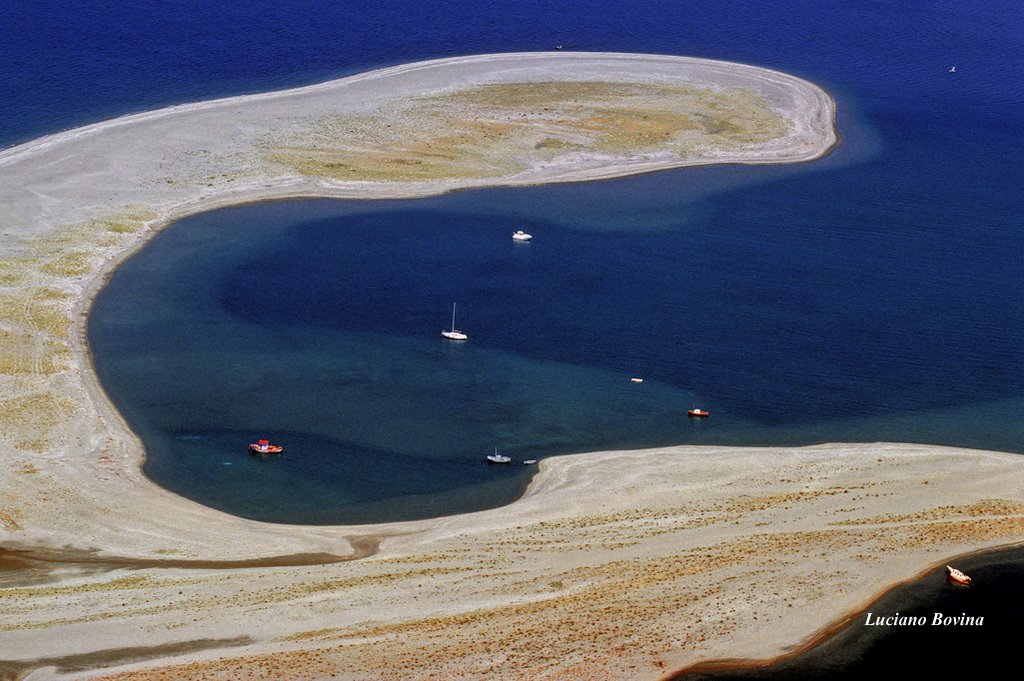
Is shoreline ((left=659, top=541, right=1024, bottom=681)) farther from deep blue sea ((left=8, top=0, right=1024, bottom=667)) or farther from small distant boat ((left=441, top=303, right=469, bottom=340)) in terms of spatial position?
small distant boat ((left=441, top=303, right=469, bottom=340))

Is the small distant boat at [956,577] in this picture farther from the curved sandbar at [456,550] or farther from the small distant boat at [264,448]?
the small distant boat at [264,448]

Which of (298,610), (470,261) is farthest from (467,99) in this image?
(298,610)

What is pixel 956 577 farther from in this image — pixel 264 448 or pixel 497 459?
pixel 264 448

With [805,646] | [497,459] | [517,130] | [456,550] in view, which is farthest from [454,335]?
[517,130]

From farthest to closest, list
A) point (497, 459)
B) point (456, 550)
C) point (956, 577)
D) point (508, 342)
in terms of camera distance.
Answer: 1. point (508, 342)
2. point (497, 459)
3. point (956, 577)
4. point (456, 550)

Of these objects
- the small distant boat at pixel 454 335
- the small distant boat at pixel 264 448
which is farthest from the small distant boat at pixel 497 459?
the small distant boat at pixel 454 335

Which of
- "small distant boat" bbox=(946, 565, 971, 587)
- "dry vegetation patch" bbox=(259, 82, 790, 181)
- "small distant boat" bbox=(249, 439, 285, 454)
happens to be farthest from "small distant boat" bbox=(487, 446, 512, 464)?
"dry vegetation patch" bbox=(259, 82, 790, 181)
